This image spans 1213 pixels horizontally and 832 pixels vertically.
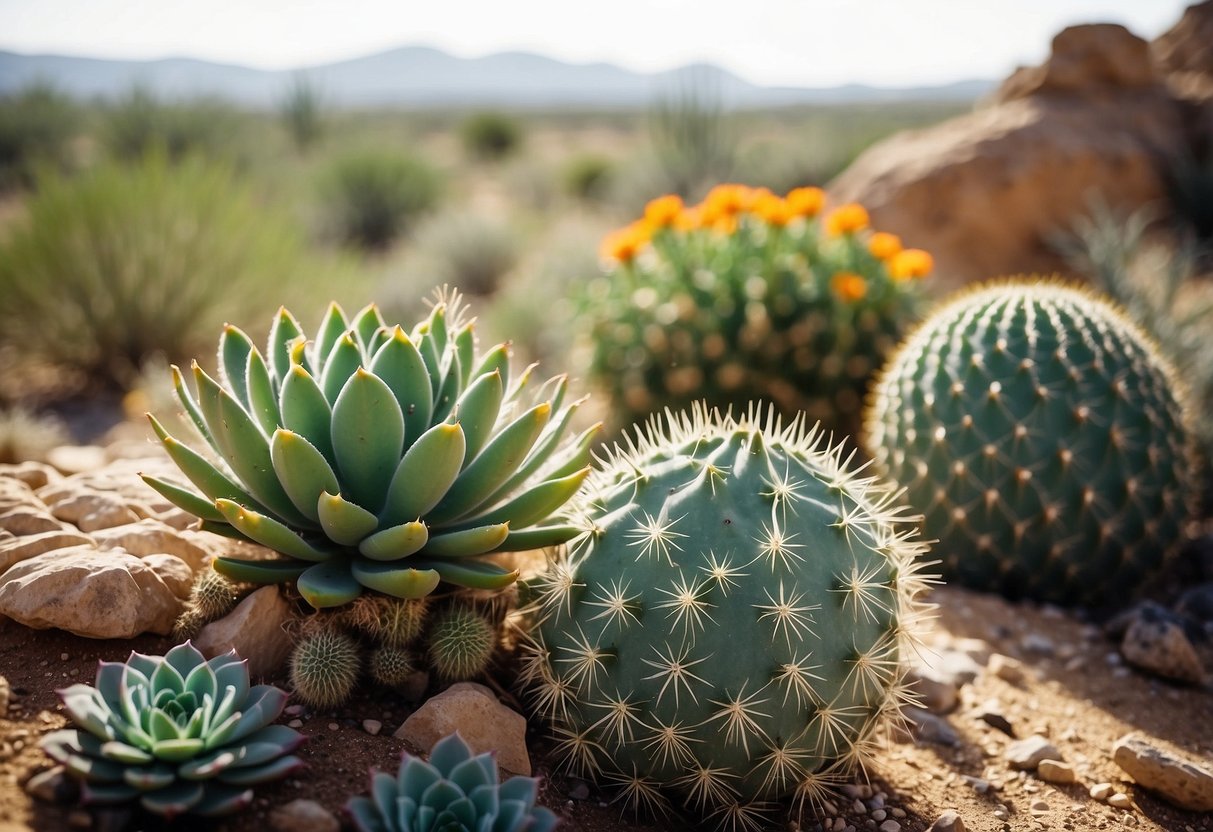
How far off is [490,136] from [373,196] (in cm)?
1665

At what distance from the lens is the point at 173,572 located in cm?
247

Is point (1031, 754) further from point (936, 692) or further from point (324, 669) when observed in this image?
point (324, 669)

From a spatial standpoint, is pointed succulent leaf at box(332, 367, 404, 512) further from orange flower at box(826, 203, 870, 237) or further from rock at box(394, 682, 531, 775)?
orange flower at box(826, 203, 870, 237)

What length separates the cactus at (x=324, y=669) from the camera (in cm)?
220

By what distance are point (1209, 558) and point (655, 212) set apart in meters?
3.18

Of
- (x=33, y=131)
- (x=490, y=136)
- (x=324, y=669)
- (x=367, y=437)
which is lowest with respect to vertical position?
(x=324, y=669)

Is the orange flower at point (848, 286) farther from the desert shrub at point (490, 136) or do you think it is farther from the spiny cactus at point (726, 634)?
the desert shrub at point (490, 136)

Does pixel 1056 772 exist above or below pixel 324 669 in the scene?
below

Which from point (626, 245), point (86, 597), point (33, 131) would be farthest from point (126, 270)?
point (33, 131)

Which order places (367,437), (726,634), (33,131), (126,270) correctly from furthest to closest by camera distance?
(33,131), (126,270), (367,437), (726,634)

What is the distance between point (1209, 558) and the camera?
4012 millimetres

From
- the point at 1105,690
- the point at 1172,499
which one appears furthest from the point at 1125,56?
the point at 1105,690

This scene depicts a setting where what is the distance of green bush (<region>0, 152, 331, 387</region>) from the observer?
635 cm

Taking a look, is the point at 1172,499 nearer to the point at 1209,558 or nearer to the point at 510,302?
the point at 1209,558
